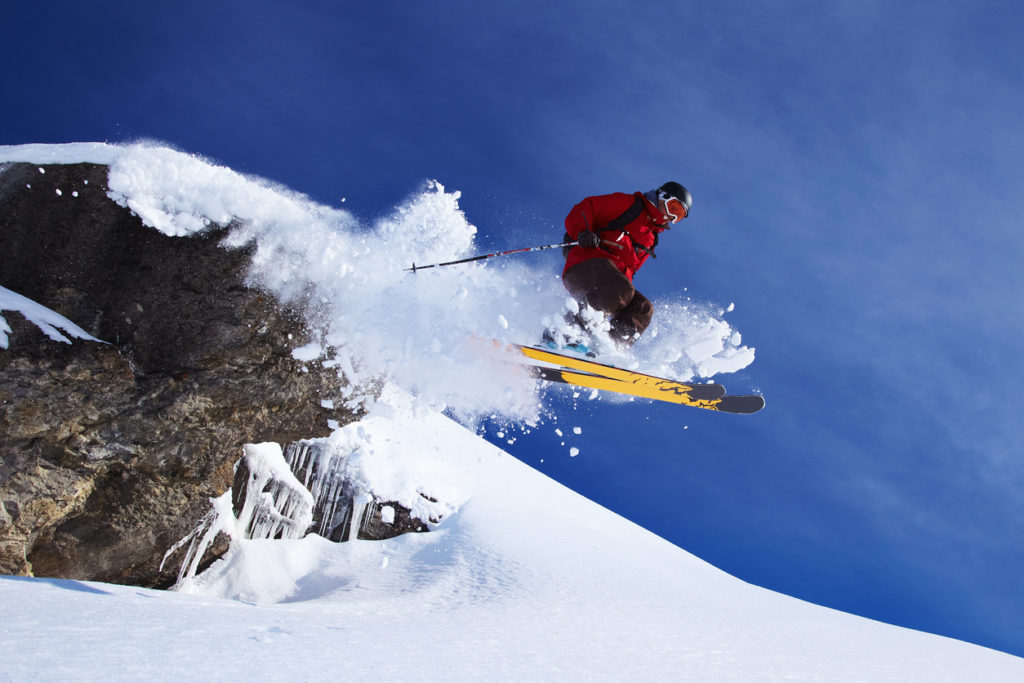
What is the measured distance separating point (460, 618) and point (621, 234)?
441cm

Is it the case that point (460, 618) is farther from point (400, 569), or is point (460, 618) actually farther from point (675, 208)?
point (675, 208)

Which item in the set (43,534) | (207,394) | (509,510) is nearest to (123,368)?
(207,394)

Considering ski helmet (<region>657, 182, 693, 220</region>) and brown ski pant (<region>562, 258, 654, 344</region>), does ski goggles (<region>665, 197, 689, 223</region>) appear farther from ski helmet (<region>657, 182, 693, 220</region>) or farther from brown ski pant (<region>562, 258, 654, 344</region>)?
brown ski pant (<region>562, 258, 654, 344</region>)

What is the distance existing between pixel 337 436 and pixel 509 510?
3312 mm

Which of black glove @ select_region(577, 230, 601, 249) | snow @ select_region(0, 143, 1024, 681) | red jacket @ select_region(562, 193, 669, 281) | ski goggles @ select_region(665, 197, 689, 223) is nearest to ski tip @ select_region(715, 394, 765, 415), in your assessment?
snow @ select_region(0, 143, 1024, 681)

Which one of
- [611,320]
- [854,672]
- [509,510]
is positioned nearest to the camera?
[854,672]

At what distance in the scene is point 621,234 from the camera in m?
6.47

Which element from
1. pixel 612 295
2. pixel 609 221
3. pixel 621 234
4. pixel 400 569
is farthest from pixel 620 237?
pixel 400 569

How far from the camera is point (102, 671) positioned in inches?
90.2

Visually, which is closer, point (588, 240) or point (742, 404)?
point (588, 240)

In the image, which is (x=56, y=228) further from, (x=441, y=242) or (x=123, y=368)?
(x=441, y=242)

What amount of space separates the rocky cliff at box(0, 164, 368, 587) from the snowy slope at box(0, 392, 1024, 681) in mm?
1662

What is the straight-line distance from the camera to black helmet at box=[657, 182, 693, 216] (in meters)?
6.37

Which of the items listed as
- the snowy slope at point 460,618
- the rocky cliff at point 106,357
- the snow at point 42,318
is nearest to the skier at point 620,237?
the snowy slope at point 460,618
